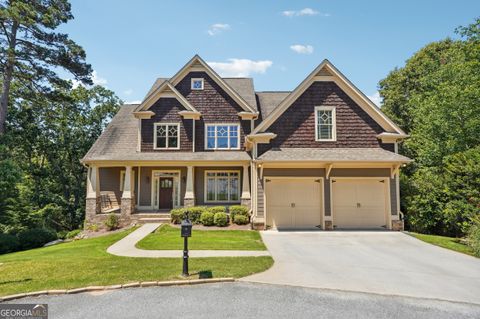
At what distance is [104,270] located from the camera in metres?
7.23

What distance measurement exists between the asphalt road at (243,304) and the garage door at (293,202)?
8158mm

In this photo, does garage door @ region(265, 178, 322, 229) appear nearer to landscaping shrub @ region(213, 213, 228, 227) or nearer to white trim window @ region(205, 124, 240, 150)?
landscaping shrub @ region(213, 213, 228, 227)

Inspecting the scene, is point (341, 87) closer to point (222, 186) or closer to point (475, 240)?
point (475, 240)

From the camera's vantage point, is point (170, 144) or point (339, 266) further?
point (170, 144)

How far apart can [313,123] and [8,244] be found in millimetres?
16428

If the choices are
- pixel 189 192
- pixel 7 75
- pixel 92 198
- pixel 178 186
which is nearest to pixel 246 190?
pixel 189 192

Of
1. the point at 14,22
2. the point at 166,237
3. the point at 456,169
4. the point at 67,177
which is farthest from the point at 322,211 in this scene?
the point at 67,177

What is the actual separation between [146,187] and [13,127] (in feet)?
50.8

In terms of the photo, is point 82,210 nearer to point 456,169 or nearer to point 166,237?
point 166,237

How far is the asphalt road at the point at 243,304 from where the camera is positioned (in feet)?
16.2

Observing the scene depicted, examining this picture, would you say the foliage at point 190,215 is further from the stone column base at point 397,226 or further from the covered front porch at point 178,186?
the stone column base at point 397,226

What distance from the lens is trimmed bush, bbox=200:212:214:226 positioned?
48.7 ft

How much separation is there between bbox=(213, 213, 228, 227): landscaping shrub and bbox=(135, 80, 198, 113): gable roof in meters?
7.31

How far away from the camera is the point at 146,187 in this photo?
18719 mm
